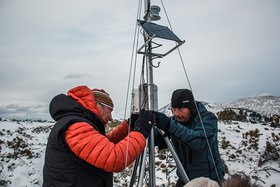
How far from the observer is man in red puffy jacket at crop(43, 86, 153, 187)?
1.62m

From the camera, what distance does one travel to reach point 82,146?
161 cm

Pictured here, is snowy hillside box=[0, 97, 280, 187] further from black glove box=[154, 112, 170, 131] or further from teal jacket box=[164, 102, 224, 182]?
black glove box=[154, 112, 170, 131]

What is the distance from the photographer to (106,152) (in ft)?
5.32

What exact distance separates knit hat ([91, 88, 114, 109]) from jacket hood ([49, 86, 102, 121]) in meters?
0.08

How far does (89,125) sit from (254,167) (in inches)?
278

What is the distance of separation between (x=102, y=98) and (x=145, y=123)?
473 mm

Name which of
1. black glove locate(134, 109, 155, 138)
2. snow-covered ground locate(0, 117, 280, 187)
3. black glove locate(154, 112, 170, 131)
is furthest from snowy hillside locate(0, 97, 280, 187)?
black glove locate(134, 109, 155, 138)

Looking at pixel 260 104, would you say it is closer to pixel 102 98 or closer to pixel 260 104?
pixel 260 104

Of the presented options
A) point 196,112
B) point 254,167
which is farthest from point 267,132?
point 196,112

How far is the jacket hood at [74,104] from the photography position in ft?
6.09

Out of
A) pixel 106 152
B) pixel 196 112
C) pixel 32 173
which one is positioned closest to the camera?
pixel 106 152

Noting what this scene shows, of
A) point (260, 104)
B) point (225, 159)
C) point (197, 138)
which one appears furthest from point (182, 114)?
point (260, 104)

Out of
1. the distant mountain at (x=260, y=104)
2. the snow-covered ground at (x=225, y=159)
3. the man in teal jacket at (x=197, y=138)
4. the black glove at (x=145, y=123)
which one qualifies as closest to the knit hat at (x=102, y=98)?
the black glove at (x=145, y=123)

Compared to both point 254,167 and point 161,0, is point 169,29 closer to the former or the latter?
point 161,0
